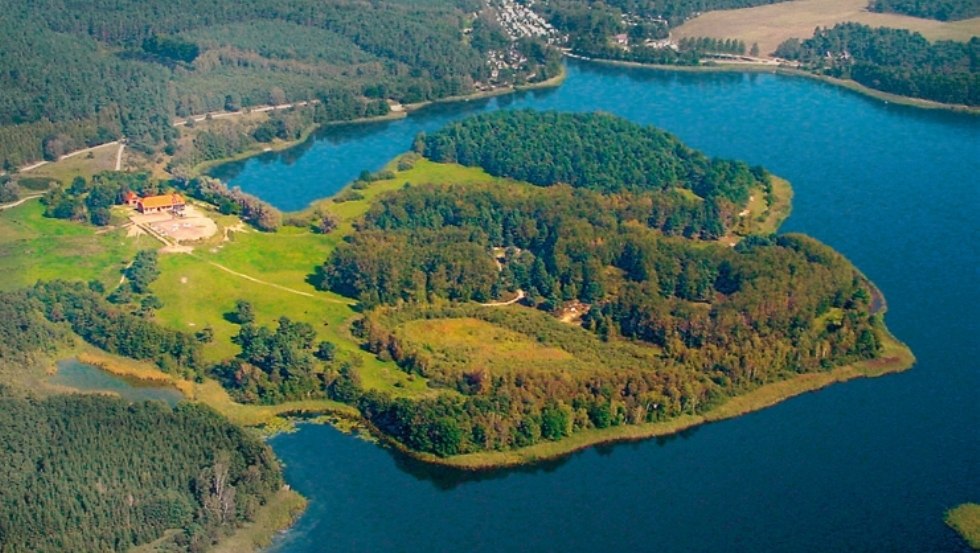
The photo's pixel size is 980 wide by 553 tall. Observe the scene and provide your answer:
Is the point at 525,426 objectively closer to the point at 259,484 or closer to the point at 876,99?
the point at 259,484

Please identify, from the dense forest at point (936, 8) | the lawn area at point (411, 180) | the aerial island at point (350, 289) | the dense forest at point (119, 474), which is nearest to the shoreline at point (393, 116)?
the aerial island at point (350, 289)

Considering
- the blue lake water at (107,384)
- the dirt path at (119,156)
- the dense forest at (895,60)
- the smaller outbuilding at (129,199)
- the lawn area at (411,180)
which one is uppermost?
the dense forest at (895,60)

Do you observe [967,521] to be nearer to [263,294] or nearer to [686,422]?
[686,422]

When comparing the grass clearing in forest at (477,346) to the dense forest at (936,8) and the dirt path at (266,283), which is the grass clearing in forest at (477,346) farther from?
the dense forest at (936,8)

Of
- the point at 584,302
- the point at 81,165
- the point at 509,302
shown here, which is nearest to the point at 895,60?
the point at 584,302

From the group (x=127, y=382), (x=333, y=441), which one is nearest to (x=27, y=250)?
(x=127, y=382)

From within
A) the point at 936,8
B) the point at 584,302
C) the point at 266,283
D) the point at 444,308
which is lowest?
the point at 266,283
